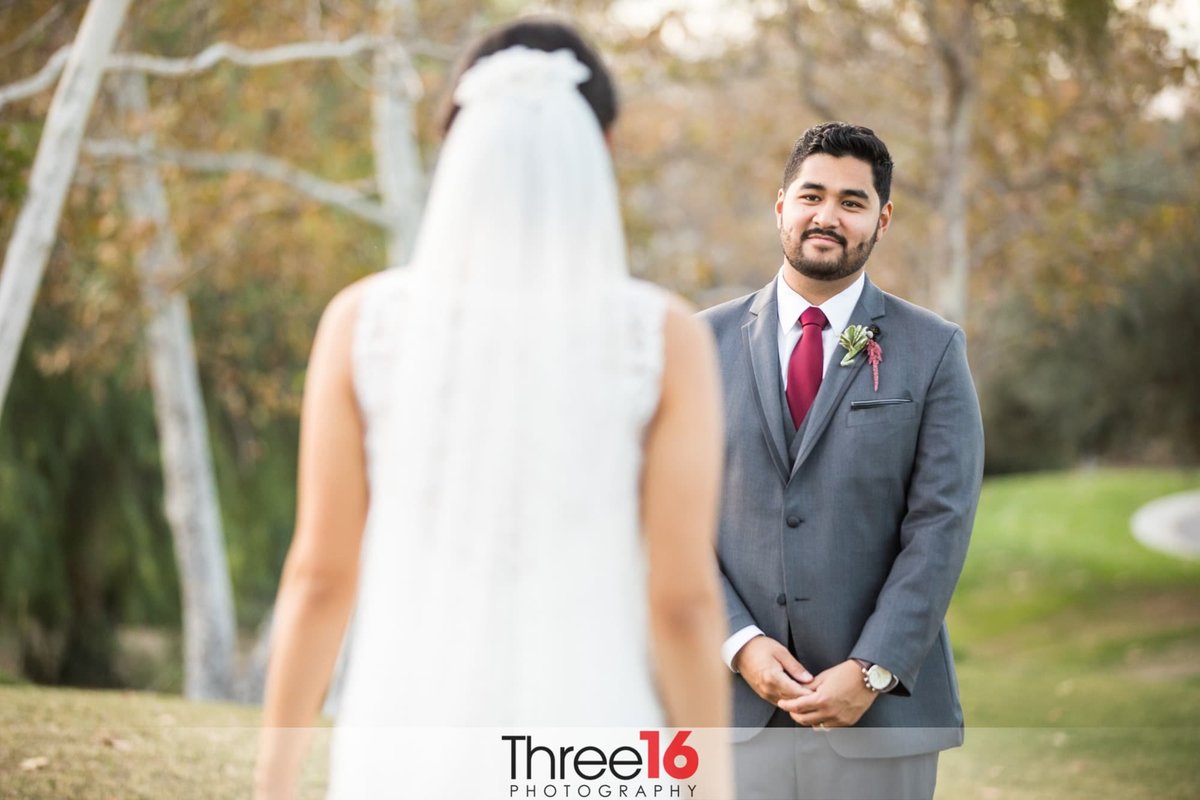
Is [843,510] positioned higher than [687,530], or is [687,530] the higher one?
[843,510]

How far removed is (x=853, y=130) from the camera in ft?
9.39

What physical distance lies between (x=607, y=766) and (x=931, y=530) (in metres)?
0.90

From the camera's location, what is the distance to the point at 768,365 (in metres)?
2.93

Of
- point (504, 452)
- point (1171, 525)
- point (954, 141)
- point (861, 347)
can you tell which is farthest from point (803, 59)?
point (1171, 525)

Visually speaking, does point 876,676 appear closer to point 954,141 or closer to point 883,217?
point 883,217

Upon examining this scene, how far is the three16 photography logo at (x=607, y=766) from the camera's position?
200 cm

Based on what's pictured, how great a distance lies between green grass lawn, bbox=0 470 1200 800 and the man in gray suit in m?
2.41

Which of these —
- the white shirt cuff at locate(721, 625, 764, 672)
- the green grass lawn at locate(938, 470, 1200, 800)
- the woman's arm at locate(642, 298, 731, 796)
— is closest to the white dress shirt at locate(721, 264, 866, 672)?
the white shirt cuff at locate(721, 625, 764, 672)

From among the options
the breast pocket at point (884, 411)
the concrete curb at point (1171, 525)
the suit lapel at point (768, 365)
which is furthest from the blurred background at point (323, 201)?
Result: the breast pocket at point (884, 411)

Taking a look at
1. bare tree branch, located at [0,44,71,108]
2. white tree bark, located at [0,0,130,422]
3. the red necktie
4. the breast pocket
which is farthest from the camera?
bare tree branch, located at [0,44,71,108]

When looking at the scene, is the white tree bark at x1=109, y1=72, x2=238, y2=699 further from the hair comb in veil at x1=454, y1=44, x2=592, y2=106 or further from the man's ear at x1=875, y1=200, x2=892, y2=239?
the hair comb in veil at x1=454, y1=44, x2=592, y2=106

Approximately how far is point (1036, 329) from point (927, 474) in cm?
1351

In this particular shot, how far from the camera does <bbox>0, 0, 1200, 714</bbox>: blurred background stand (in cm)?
936

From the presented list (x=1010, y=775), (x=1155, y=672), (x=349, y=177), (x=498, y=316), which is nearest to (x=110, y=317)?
(x=349, y=177)
